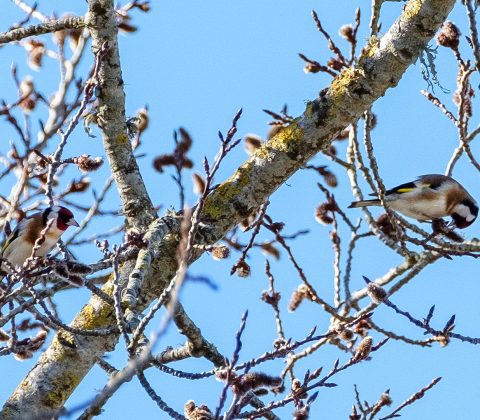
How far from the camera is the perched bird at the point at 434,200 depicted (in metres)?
6.79

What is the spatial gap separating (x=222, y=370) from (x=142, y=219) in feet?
5.14

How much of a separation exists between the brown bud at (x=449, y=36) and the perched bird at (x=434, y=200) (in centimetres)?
188

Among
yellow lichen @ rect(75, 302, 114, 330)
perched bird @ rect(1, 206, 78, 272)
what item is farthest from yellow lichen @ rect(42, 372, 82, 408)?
perched bird @ rect(1, 206, 78, 272)

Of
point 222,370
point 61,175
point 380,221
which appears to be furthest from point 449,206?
point 222,370

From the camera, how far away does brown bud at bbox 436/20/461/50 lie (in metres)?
4.84

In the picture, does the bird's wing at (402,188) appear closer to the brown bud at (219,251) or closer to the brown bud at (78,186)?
the brown bud at (78,186)

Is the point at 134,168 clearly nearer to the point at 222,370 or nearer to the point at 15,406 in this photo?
the point at 15,406

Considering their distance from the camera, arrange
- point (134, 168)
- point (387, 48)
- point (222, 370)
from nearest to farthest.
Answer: point (222, 370) < point (387, 48) < point (134, 168)

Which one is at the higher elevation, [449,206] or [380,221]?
[449,206]

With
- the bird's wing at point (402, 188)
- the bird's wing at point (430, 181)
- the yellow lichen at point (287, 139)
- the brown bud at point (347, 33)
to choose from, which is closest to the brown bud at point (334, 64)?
the brown bud at point (347, 33)

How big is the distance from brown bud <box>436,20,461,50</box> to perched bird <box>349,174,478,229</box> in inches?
73.9

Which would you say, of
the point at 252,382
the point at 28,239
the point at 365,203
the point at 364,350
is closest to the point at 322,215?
the point at 365,203

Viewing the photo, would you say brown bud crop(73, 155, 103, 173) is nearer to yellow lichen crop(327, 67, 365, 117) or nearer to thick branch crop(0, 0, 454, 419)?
thick branch crop(0, 0, 454, 419)

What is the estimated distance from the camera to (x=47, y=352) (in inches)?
149
